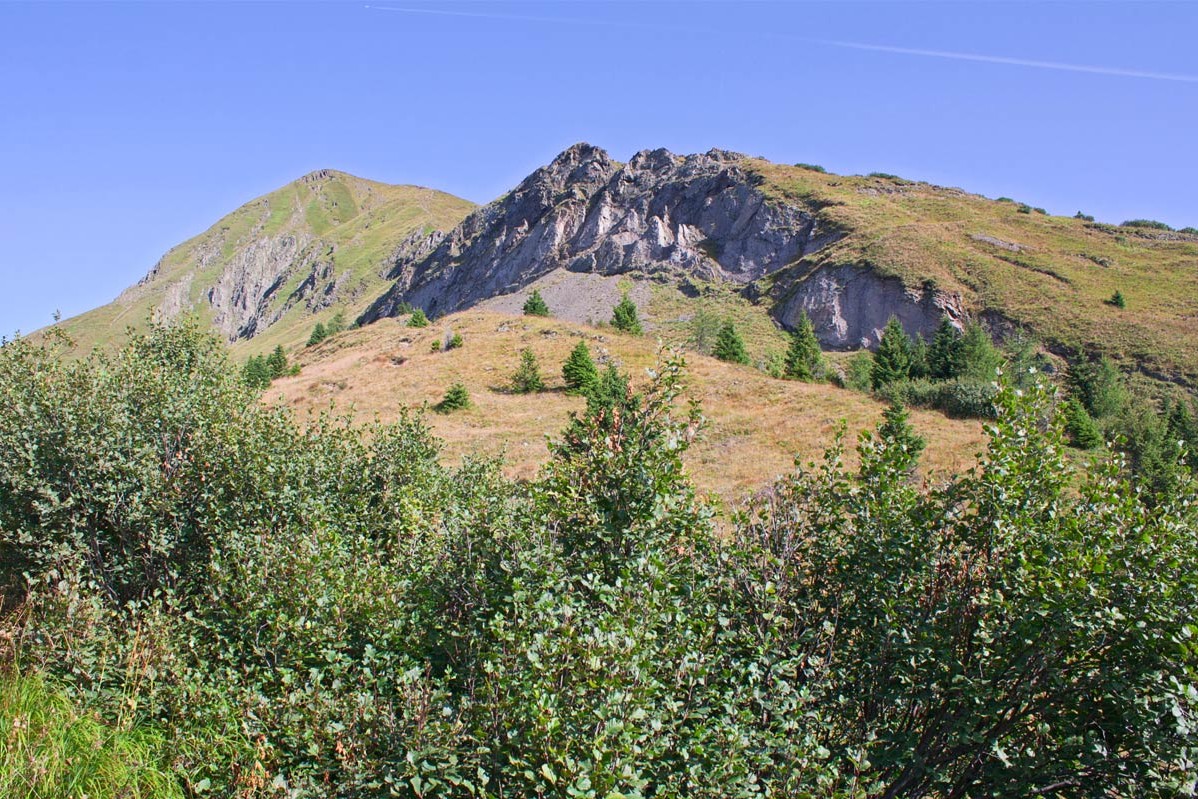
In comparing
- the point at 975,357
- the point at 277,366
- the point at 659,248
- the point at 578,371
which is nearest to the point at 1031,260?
the point at 975,357

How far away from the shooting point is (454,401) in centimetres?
3994

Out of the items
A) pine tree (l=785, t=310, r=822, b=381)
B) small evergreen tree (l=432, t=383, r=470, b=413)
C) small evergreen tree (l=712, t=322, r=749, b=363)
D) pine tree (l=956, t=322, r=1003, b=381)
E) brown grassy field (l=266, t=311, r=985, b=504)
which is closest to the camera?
brown grassy field (l=266, t=311, r=985, b=504)

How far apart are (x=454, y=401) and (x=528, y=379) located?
5170 millimetres

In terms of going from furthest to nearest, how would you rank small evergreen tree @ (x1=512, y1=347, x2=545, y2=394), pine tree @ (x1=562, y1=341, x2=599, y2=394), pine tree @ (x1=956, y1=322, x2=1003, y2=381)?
1. pine tree @ (x1=956, y1=322, x2=1003, y2=381)
2. small evergreen tree @ (x1=512, y1=347, x2=545, y2=394)
3. pine tree @ (x1=562, y1=341, x2=599, y2=394)

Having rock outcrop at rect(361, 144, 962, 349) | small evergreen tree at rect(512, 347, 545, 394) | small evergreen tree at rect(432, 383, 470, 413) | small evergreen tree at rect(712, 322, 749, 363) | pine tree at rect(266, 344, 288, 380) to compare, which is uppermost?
rock outcrop at rect(361, 144, 962, 349)

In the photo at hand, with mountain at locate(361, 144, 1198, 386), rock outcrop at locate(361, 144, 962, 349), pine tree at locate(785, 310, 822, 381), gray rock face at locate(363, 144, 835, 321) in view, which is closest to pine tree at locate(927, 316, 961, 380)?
pine tree at locate(785, 310, 822, 381)

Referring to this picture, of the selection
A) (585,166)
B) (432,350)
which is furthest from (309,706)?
(585,166)

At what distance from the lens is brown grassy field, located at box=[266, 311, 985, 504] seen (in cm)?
2992

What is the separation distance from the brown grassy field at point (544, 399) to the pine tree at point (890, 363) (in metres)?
8.28

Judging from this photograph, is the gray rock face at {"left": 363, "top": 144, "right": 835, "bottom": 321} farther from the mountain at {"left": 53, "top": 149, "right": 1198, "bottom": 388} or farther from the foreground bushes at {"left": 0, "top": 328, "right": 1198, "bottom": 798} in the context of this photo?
the foreground bushes at {"left": 0, "top": 328, "right": 1198, "bottom": 798}

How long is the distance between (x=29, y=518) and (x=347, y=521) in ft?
12.9

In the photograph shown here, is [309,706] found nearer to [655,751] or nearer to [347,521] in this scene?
A: [655,751]

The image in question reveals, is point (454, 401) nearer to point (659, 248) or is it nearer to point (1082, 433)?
point (1082, 433)

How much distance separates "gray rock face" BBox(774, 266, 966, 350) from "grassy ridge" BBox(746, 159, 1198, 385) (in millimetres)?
2113
